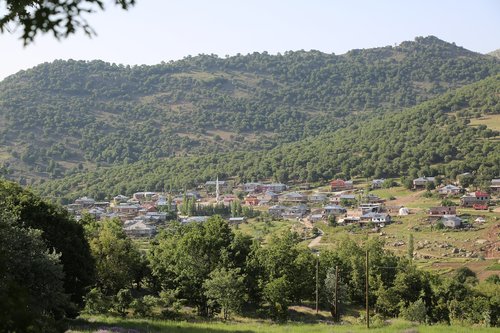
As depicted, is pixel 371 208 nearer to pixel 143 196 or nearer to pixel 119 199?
pixel 143 196

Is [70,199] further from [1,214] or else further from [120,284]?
[1,214]

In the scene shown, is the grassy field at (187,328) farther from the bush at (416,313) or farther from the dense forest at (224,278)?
the bush at (416,313)

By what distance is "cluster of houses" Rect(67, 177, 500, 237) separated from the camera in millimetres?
77188

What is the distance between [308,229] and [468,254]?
22.4 metres

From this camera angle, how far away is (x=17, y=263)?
1511cm

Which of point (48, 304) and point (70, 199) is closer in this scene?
point (48, 304)

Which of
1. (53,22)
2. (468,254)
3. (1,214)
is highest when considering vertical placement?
(53,22)

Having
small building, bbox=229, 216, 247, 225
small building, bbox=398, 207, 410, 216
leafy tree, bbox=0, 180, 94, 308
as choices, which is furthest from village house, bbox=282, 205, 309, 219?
leafy tree, bbox=0, 180, 94, 308

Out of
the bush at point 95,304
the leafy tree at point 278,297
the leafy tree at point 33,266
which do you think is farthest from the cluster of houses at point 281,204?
the leafy tree at point 33,266

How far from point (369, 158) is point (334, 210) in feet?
107

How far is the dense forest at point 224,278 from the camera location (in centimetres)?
2153

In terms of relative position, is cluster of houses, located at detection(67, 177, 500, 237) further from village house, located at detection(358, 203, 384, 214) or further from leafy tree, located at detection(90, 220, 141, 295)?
leafy tree, located at detection(90, 220, 141, 295)

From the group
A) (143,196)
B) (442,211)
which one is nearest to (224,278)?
(442,211)

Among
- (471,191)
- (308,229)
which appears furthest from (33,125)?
(471,191)
